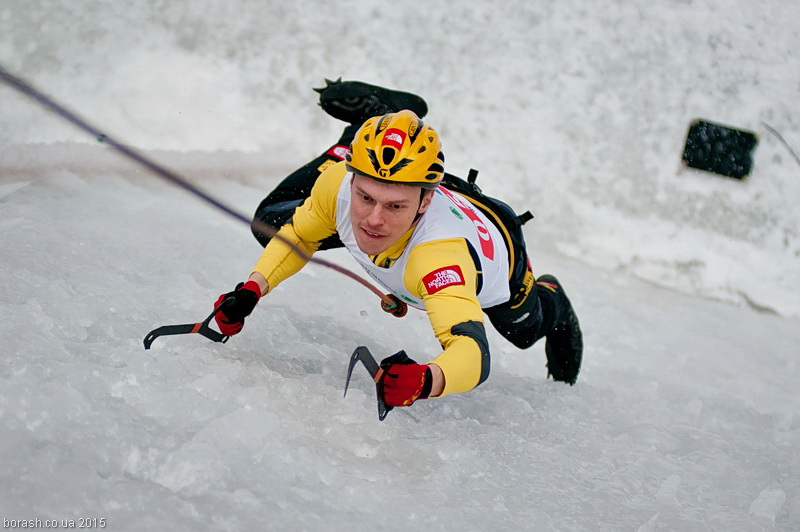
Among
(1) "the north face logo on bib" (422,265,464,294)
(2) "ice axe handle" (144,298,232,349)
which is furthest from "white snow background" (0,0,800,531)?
(1) "the north face logo on bib" (422,265,464,294)

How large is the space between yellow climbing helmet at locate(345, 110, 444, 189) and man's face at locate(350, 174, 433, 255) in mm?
27

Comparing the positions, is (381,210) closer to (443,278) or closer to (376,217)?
(376,217)

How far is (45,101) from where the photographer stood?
1685 mm

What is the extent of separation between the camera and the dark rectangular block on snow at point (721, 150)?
5.16m

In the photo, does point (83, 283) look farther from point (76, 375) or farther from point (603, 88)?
point (603, 88)

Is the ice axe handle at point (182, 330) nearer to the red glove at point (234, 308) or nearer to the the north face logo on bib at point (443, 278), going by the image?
the red glove at point (234, 308)

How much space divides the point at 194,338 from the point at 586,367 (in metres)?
2.14

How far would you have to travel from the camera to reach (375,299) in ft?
12.1

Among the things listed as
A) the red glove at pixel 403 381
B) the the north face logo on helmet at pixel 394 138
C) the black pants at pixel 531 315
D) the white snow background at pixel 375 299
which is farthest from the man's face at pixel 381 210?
the black pants at pixel 531 315

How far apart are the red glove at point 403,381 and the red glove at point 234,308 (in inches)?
22.8

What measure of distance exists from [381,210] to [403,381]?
1.72 ft

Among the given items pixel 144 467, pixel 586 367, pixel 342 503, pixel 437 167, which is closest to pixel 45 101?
pixel 144 467

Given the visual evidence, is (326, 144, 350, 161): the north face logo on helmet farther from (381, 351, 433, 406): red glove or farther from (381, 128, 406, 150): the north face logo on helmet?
(381, 351, 433, 406): red glove

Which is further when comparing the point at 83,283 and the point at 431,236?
the point at 83,283
